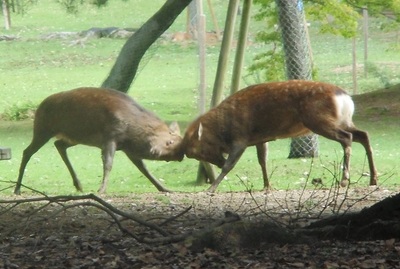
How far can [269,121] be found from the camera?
1234cm

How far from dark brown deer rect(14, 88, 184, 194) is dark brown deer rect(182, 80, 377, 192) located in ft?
0.90

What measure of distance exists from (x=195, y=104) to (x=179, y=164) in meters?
9.62

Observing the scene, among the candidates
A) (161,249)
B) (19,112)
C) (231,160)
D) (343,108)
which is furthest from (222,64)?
(19,112)

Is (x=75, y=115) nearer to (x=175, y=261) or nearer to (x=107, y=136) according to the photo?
(x=107, y=136)

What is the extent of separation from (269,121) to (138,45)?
10.2ft

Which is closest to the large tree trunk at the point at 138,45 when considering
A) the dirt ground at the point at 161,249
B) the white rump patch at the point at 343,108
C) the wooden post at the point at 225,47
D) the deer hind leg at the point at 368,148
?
the wooden post at the point at 225,47

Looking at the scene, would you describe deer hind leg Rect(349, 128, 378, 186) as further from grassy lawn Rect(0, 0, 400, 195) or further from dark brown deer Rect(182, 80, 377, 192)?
grassy lawn Rect(0, 0, 400, 195)

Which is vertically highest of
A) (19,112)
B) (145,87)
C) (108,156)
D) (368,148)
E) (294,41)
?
(294,41)

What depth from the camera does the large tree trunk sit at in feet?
48.4

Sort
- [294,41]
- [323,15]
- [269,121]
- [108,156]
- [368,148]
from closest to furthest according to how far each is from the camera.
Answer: [368,148] < [269,121] < [108,156] < [294,41] < [323,15]

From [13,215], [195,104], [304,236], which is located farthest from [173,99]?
[304,236]

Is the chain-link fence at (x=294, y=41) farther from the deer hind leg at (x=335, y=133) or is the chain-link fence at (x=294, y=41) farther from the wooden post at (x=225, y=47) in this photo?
the deer hind leg at (x=335, y=133)

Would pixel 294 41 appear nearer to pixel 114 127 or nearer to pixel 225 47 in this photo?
pixel 225 47

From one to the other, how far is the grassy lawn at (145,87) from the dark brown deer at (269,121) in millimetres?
412
